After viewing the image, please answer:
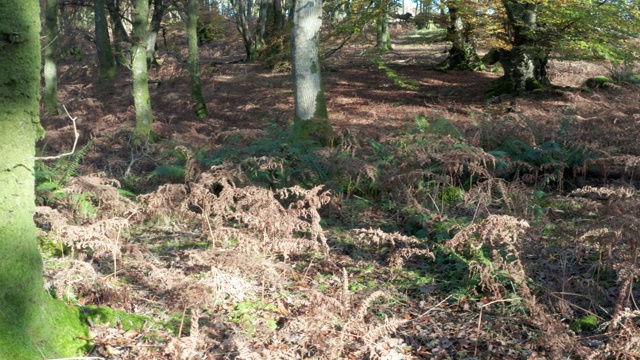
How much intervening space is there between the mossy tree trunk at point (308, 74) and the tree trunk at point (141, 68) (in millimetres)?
3576

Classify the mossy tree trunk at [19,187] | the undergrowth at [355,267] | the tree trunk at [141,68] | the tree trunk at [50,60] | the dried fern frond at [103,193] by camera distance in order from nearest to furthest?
the mossy tree trunk at [19,187]
the undergrowth at [355,267]
the dried fern frond at [103,193]
the tree trunk at [141,68]
the tree trunk at [50,60]

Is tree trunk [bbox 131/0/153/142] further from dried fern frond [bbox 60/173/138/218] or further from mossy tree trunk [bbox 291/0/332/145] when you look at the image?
dried fern frond [bbox 60/173/138/218]

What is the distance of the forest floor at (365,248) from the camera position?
4.23 m

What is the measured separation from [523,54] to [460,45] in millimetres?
4221

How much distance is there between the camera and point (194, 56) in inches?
642

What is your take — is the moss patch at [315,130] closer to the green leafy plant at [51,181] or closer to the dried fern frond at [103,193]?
the green leafy plant at [51,181]

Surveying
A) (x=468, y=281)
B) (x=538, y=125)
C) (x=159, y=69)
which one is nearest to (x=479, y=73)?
(x=538, y=125)

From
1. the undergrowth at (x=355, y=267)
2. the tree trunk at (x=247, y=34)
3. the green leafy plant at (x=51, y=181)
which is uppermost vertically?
the tree trunk at (x=247, y=34)

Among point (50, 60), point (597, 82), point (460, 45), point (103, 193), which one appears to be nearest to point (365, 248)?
point (103, 193)

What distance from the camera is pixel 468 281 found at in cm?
518

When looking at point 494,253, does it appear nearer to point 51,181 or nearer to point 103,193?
point 103,193

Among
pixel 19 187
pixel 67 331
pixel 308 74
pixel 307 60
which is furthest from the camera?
pixel 308 74

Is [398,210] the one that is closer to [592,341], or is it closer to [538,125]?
[592,341]

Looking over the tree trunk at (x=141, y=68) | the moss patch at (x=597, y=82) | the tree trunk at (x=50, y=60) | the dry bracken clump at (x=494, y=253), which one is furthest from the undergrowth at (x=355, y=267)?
the tree trunk at (x=50, y=60)
